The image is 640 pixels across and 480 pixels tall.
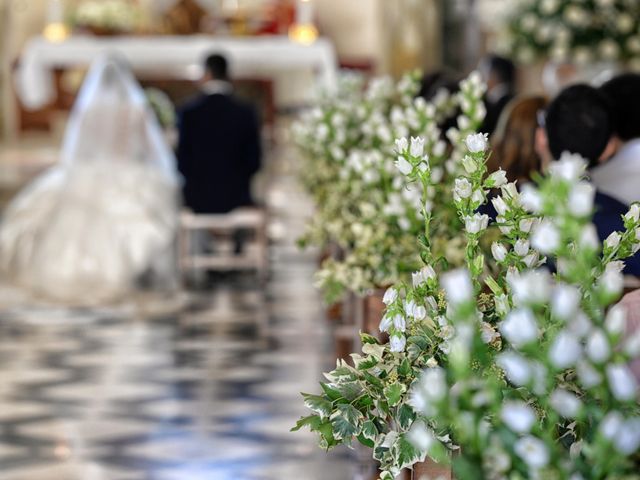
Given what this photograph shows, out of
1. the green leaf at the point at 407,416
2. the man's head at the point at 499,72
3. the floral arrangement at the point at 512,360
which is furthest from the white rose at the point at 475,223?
the man's head at the point at 499,72

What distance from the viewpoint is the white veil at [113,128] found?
927 cm

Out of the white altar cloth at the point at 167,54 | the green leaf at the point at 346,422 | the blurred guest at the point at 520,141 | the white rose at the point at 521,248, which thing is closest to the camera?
the white rose at the point at 521,248

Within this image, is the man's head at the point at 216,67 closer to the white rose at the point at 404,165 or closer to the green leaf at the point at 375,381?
the white rose at the point at 404,165

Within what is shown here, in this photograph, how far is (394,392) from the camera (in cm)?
255

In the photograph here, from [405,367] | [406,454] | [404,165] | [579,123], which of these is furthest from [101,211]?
[406,454]

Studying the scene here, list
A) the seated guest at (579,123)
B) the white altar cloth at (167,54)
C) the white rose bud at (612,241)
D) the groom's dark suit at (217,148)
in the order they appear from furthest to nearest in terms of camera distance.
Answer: the white altar cloth at (167,54) < the groom's dark suit at (217,148) < the seated guest at (579,123) < the white rose bud at (612,241)

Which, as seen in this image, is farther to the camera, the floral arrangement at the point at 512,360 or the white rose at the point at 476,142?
the white rose at the point at 476,142

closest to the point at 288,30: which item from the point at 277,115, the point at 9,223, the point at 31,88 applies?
the point at 31,88

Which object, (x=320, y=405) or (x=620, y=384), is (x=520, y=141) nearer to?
(x=320, y=405)

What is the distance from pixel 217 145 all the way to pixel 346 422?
6701mm

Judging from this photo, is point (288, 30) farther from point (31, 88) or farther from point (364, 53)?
point (364, 53)

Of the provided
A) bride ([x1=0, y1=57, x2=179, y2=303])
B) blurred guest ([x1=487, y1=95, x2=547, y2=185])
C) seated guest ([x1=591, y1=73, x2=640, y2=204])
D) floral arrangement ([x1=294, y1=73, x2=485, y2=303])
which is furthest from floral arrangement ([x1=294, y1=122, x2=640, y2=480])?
bride ([x1=0, y1=57, x2=179, y2=303])

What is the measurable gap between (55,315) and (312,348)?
1587 millimetres

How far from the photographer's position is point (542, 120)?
15.0 ft
